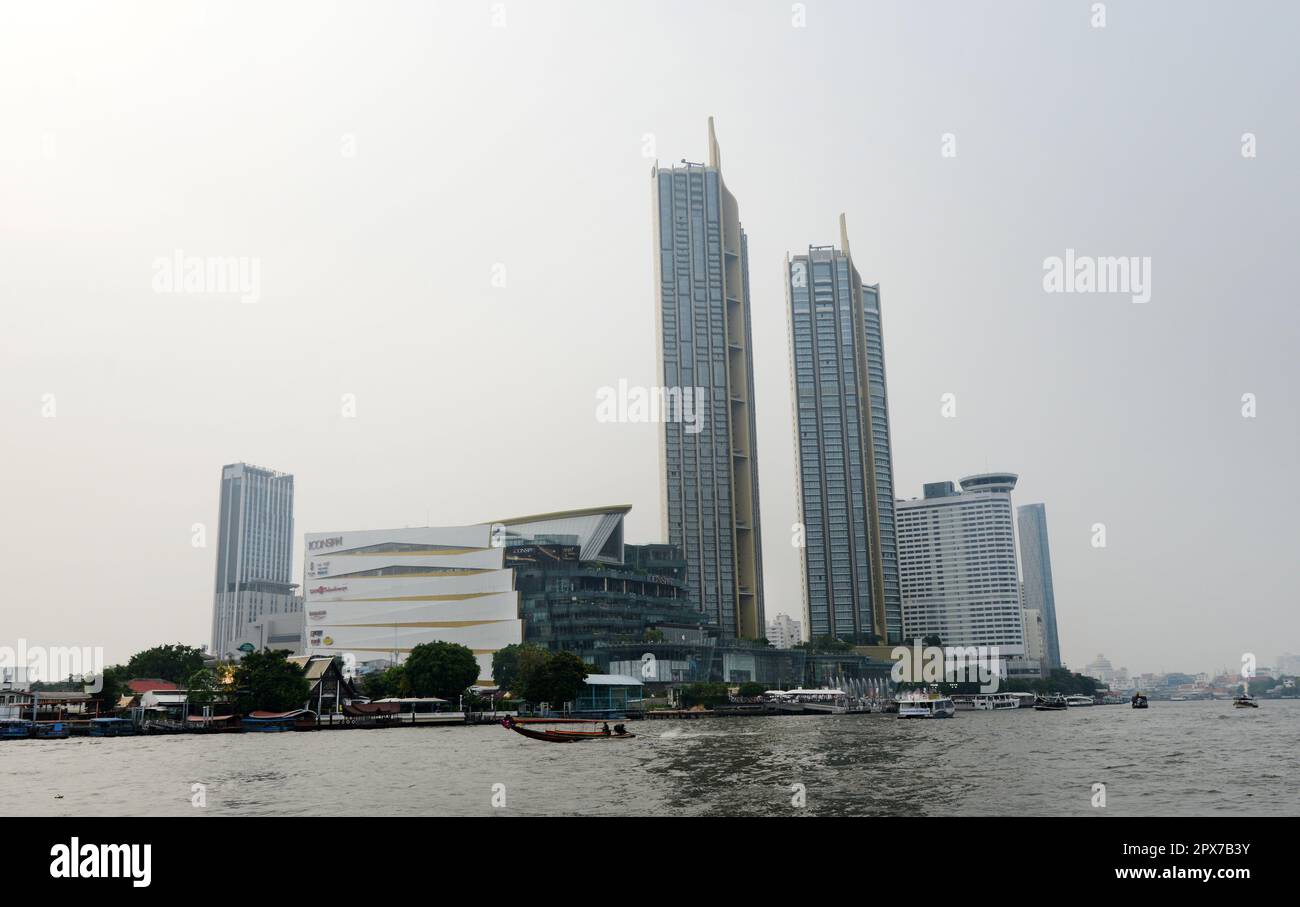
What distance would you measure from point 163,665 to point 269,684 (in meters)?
41.7

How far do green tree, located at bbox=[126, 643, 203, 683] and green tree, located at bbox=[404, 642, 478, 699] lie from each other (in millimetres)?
35050

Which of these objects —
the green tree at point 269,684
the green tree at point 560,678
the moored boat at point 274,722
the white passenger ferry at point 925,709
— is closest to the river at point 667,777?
the moored boat at point 274,722

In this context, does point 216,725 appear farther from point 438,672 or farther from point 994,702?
point 994,702

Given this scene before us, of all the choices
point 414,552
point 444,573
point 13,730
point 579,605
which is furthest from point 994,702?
point 13,730

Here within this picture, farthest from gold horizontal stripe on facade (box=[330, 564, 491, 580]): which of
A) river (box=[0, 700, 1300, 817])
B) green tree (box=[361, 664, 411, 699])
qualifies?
river (box=[0, 700, 1300, 817])

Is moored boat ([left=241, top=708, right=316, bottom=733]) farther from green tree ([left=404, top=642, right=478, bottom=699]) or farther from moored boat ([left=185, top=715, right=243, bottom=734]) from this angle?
green tree ([left=404, top=642, right=478, bottom=699])

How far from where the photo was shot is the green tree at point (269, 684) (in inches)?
4355

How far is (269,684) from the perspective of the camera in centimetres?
11062

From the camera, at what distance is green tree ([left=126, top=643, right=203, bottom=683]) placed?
Result: 14100cm
